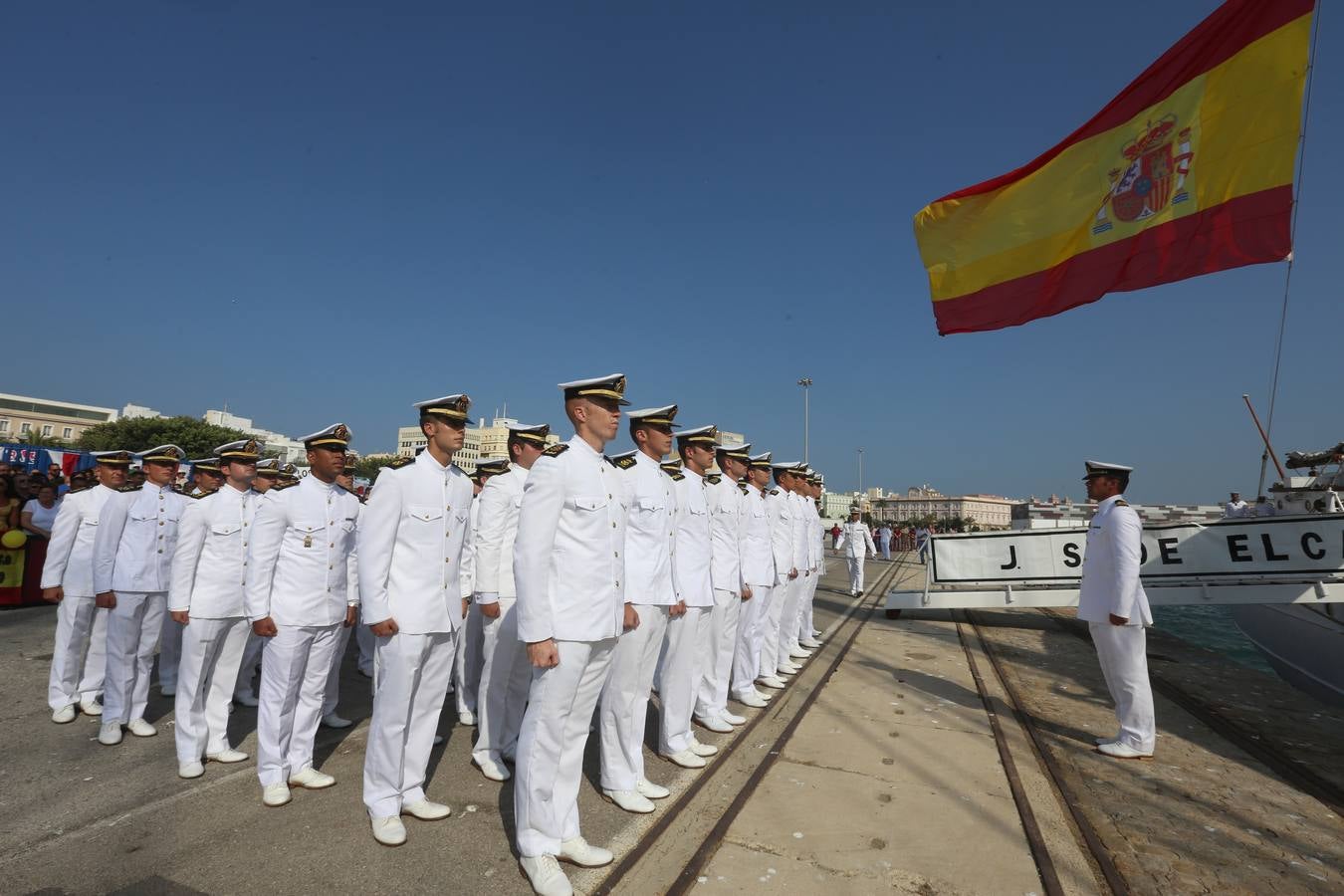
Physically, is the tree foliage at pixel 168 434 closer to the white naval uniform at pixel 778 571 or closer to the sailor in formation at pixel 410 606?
the white naval uniform at pixel 778 571

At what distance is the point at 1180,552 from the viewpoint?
8.29m

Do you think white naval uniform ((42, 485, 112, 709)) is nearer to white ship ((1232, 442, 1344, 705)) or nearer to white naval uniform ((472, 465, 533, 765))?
white naval uniform ((472, 465, 533, 765))

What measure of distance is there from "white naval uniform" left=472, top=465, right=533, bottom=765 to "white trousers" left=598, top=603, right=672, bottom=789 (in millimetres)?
775

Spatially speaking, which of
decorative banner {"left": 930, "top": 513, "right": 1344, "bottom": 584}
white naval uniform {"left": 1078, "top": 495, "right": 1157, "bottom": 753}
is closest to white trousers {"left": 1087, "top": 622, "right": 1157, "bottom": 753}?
white naval uniform {"left": 1078, "top": 495, "right": 1157, "bottom": 753}

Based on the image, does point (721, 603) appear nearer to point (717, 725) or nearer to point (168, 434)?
point (717, 725)

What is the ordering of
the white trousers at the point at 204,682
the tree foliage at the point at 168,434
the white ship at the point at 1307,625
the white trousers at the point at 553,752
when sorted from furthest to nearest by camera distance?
the tree foliage at the point at 168,434 → the white ship at the point at 1307,625 → the white trousers at the point at 204,682 → the white trousers at the point at 553,752

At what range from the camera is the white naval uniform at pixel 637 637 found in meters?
3.64

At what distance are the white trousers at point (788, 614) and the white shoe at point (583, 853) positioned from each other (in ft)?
14.1

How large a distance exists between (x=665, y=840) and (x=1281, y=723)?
645 cm

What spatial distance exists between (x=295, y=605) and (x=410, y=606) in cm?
101

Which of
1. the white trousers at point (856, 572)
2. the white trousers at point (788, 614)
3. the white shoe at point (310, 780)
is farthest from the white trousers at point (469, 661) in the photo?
the white trousers at point (856, 572)

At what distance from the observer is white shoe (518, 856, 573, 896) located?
2.62m

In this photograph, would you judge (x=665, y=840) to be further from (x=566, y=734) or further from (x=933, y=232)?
(x=933, y=232)

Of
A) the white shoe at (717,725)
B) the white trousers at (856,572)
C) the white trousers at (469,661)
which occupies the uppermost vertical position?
the white trousers at (856,572)
